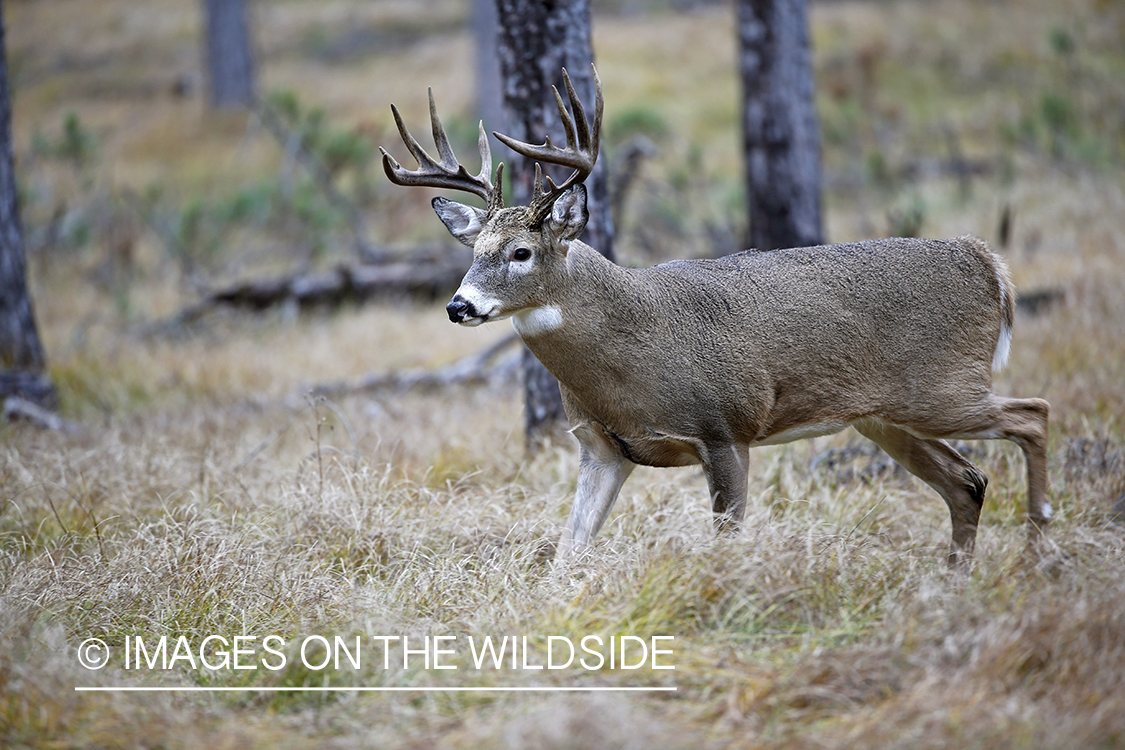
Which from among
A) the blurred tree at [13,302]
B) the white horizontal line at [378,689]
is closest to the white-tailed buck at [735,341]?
the white horizontal line at [378,689]

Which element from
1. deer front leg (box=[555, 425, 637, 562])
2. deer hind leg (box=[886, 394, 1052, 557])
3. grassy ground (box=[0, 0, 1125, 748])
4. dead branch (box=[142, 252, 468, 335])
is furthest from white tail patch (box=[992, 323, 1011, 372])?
dead branch (box=[142, 252, 468, 335])

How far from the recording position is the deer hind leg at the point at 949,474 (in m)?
4.18

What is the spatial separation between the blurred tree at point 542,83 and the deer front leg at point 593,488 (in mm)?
1287

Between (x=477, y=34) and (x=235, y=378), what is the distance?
12.6 metres

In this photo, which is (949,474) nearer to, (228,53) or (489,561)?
(489,561)

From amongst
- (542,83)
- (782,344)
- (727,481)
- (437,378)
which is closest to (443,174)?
(542,83)

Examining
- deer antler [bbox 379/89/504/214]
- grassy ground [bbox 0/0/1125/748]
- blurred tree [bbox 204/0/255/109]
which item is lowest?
grassy ground [bbox 0/0/1125/748]

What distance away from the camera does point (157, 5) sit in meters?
34.9

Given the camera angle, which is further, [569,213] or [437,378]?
[437,378]

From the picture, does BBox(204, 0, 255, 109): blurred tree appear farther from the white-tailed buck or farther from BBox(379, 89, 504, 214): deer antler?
the white-tailed buck

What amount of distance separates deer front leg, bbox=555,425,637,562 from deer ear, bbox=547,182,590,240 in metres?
0.77

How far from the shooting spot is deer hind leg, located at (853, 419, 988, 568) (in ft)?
13.7

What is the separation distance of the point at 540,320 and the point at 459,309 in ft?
1.10

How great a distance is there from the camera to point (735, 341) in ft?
12.8
